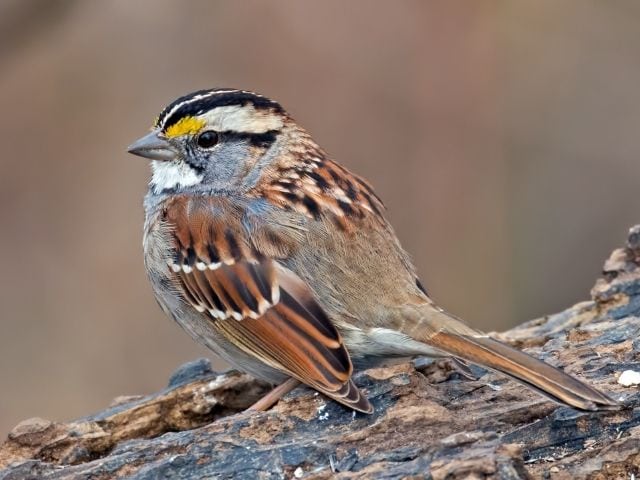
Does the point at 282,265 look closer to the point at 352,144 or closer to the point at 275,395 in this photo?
the point at 275,395

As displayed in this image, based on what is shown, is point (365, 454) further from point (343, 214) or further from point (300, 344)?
point (343, 214)

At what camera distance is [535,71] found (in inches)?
421

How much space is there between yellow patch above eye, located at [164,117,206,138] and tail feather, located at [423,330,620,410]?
5.87 ft

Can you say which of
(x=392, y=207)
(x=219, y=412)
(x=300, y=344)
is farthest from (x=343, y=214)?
(x=392, y=207)

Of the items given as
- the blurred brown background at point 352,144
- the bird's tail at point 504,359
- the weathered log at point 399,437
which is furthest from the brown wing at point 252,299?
the blurred brown background at point 352,144

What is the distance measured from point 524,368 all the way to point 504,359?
0.37 feet

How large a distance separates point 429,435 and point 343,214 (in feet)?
4.50

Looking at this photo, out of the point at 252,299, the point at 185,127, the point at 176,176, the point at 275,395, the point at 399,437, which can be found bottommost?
the point at 399,437

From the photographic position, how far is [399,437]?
5078 millimetres

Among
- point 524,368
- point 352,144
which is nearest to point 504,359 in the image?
point 524,368

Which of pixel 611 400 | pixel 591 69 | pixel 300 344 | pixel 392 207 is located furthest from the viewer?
pixel 591 69

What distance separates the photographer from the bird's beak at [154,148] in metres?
Answer: 6.44

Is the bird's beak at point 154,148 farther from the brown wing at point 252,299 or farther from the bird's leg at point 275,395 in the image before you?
the bird's leg at point 275,395

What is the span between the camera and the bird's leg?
18.6 feet
